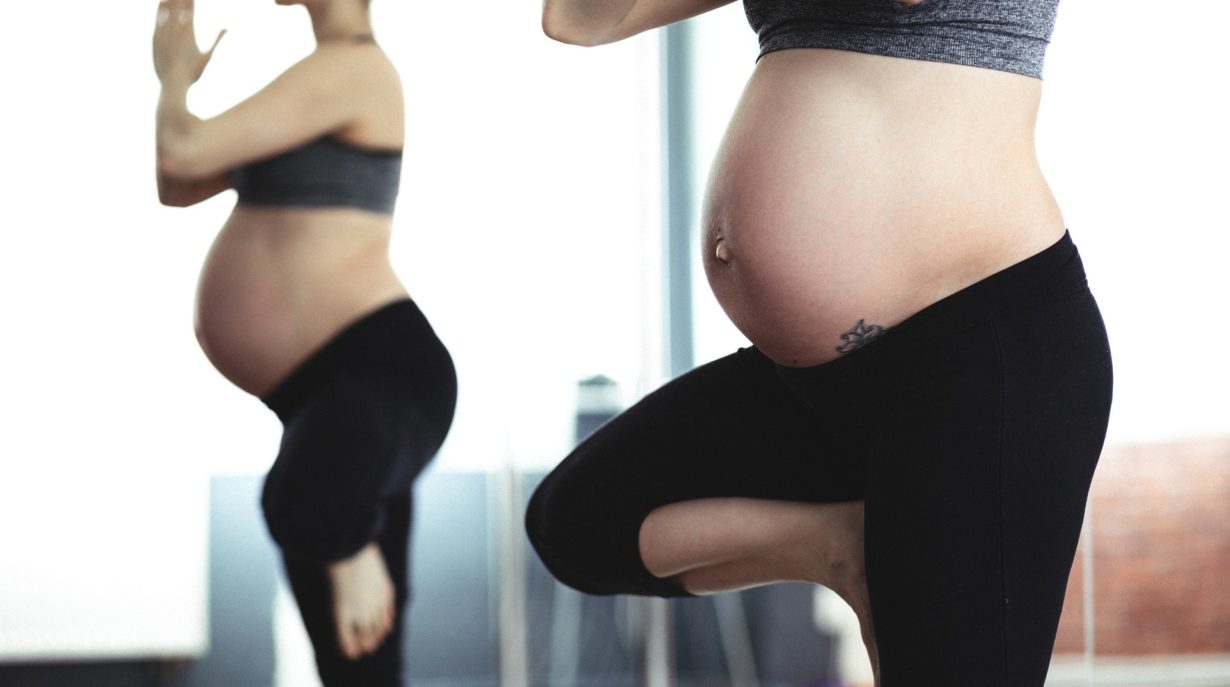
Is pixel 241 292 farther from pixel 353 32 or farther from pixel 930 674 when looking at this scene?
pixel 930 674

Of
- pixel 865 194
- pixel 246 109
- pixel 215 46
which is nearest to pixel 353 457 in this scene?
pixel 246 109

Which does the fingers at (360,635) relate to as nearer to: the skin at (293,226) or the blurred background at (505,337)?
the skin at (293,226)

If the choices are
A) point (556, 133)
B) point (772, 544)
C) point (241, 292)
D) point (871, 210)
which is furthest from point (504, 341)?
point (871, 210)

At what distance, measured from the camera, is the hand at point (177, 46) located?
150 cm

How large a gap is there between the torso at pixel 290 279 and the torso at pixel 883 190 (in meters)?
0.74

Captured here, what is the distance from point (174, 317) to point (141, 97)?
12.7 inches

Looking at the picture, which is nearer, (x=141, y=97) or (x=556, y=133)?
(x=141, y=97)

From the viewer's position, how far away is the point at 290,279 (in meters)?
1.43

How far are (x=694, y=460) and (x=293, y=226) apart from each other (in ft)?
2.26

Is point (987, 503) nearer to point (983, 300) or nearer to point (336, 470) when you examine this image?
point (983, 300)

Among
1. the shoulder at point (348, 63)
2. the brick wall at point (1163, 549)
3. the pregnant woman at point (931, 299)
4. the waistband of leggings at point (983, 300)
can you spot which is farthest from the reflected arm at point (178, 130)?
the brick wall at point (1163, 549)

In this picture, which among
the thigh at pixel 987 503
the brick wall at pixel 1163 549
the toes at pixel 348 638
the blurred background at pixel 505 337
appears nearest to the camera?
the thigh at pixel 987 503

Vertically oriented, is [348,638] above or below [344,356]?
→ below

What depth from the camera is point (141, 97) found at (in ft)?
5.25
